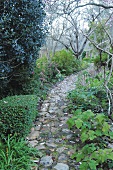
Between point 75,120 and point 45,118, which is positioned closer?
point 75,120

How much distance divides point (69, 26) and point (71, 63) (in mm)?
2236

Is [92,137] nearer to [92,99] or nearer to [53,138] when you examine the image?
[53,138]

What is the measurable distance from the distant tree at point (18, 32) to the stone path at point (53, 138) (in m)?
0.96

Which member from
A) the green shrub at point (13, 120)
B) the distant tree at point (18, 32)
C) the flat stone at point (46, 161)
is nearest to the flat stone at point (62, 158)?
the flat stone at point (46, 161)

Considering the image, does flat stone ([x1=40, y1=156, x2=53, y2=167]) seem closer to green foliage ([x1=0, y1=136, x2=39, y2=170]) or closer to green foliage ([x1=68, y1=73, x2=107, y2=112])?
green foliage ([x1=0, y1=136, x2=39, y2=170])

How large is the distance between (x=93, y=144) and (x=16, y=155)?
33.8 inches

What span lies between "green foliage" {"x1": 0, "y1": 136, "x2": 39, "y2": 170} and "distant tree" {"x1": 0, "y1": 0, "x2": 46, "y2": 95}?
3.85 feet

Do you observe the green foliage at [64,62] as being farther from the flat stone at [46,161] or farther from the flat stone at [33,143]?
the flat stone at [46,161]

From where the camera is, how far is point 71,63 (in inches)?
317

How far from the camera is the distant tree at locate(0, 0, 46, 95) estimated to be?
2742mm

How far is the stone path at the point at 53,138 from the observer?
1.97 meters

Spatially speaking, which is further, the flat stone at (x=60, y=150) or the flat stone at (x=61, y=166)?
the flat stone at (x=60, y=150)

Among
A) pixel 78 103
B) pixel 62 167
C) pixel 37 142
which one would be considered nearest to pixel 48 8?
pixel 78 103

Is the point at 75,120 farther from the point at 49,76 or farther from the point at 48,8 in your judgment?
the point at 48,8
